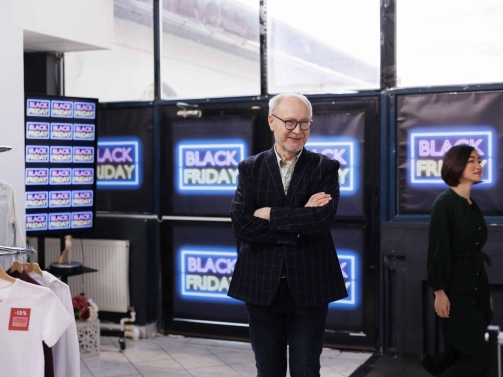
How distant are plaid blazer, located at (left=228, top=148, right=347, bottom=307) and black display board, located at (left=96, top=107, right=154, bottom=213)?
2.99m

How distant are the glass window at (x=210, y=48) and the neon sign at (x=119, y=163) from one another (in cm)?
55

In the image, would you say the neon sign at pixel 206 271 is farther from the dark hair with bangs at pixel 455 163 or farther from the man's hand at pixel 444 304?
the dark hair with bangs at pixel 455 163

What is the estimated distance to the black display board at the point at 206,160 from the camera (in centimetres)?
576

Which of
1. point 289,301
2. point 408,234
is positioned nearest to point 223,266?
point 408,234

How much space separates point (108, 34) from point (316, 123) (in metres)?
1.83

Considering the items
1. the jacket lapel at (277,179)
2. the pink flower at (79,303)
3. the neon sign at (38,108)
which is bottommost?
the pink flower at (79,303)

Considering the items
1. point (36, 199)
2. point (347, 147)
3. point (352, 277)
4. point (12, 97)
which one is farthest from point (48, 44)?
point (352, 277)

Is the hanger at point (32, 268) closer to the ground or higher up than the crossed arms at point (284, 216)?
closer to the ground

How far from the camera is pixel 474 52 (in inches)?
200

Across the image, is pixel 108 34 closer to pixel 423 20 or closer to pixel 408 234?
pixel 423 20

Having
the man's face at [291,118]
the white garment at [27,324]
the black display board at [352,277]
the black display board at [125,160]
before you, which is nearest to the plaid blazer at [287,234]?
the man's face at [291,118]

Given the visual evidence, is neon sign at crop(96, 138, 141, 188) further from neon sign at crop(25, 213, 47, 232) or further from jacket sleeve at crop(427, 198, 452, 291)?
jacket sleeve at crop(427, 198, 452, 291)

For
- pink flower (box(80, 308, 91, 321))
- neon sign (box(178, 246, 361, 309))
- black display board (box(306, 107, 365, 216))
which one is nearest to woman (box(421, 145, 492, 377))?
black display board (box(306, 107, 365, 216))

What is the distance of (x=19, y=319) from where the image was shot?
115 inches
